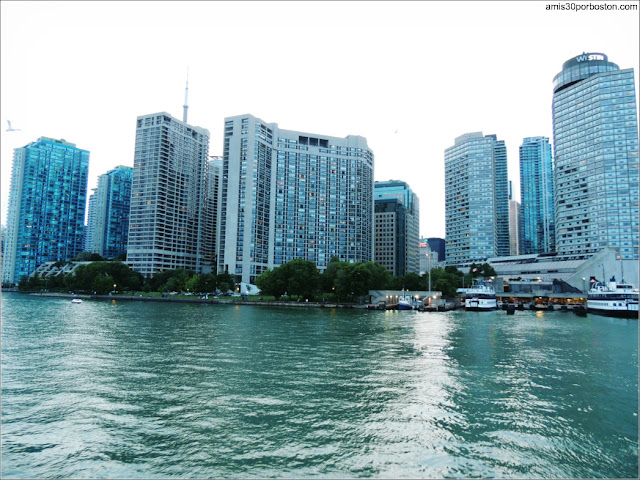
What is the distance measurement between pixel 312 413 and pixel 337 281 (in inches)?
4640

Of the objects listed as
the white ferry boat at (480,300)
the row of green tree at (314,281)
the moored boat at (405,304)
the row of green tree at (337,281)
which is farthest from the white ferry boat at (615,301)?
the moored boat at (405,304)

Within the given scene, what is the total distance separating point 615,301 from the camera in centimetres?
10781

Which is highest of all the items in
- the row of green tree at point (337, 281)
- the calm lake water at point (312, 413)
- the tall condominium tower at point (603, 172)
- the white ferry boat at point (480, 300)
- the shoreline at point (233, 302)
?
the tall condominium tower at point (603, 172)

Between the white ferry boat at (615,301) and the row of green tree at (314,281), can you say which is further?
the row of green tree at (314,281)

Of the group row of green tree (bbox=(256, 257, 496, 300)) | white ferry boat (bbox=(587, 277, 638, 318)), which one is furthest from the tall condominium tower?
row of green tree (bbox=(256, 257, 496, 300))

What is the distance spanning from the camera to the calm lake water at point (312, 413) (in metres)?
16.8

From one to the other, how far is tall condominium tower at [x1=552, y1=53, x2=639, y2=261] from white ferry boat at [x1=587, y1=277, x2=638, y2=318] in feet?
230

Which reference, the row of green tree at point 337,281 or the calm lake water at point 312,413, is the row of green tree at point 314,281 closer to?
the row of green tree at point 337,281

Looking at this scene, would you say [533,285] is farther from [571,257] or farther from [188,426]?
[188,426]

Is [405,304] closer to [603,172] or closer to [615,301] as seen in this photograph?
[615,301]

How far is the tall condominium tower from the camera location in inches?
6969

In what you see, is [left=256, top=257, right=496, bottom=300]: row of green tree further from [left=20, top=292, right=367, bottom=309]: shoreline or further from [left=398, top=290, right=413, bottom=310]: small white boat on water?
[left=398, top=290, right=413, bottom=310]: small white boat on water

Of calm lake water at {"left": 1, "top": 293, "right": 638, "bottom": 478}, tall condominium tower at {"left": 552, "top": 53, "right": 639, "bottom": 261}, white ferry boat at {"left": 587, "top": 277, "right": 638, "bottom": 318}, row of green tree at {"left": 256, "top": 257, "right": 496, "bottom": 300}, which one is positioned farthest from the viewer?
tall condominium tower at {"left": 552, "top": 53, "right": 639, "bottom": 261}

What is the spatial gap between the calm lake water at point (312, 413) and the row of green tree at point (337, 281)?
94.5 meters
